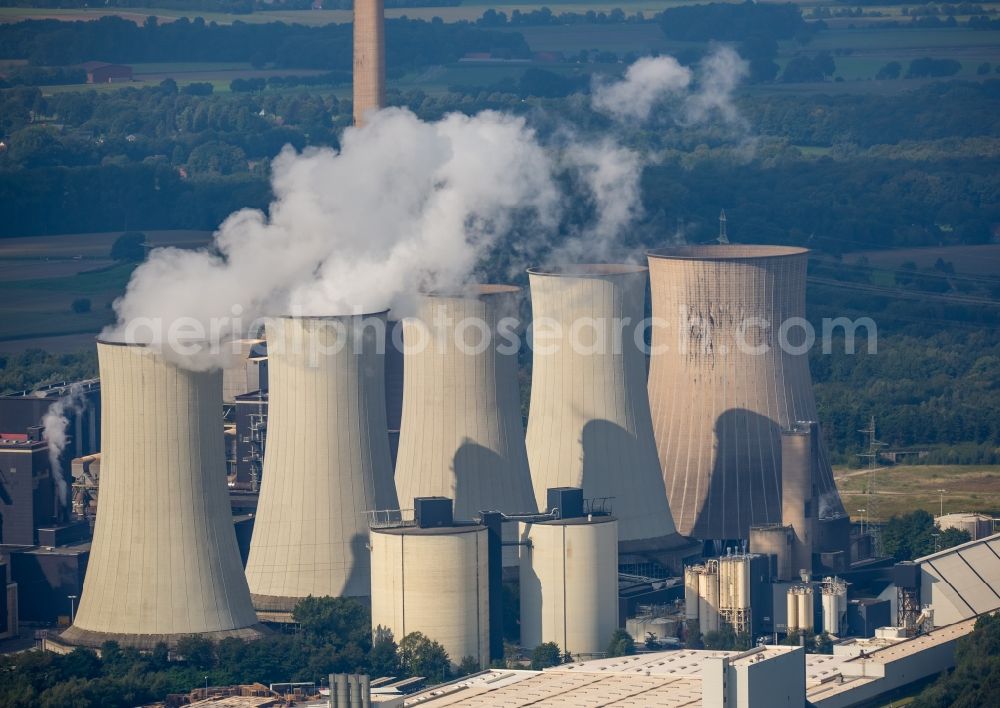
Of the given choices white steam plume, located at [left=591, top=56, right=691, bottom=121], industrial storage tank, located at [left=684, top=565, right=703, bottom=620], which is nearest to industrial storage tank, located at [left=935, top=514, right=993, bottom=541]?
industrial storage tank, located at [left=684, top=565, right=703, bottom=620]

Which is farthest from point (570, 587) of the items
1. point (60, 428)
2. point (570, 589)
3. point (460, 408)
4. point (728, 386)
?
Result: point (60, 428)

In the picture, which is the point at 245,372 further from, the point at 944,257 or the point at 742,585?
the point at 944,257

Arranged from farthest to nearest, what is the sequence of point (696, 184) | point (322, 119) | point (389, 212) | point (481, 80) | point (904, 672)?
point (481, 80)
point (322, 119)
point (696, 184)
point (389, 212)
point (904, 672)

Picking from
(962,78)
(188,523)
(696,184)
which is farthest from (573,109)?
(188,523)

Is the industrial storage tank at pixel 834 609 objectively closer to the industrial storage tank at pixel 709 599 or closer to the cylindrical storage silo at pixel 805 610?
the cylindrical storage silo at pixel 805 610

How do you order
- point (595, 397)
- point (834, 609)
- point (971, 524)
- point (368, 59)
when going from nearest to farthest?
point (834, 609) < point (595, 397) < point (971, 524) < point (368, 59)

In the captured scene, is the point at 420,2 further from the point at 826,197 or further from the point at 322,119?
the point at 826,197
